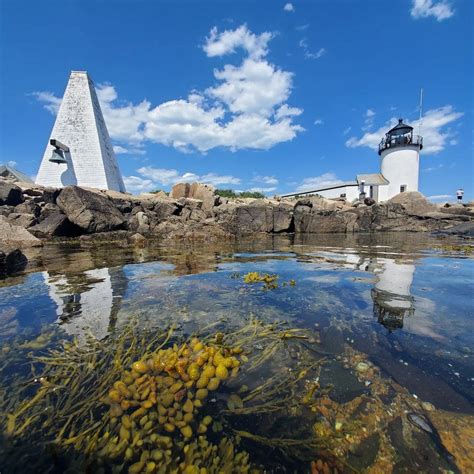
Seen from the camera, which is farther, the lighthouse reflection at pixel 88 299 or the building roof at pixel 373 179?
the building roof at pixel 373 179

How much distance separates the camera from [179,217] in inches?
752

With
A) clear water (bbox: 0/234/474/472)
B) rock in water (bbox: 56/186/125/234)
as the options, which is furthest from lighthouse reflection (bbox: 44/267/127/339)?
rock in water (bbox: 56/186/125/234)

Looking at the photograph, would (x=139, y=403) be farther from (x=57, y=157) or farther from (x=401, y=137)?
(x=401, y=137)

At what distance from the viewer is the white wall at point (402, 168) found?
4069 centimetres

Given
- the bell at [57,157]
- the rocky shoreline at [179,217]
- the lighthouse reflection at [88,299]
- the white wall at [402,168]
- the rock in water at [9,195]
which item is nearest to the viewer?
the lighthouse reflection at [88,299]

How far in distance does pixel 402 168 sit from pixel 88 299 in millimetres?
48388

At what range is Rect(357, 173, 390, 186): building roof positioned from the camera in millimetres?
42906

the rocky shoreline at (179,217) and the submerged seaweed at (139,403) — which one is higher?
the rocky shoreline at (179,217)

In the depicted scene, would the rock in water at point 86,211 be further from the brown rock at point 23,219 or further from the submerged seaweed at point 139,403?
the submerged seaweed at point 139,403

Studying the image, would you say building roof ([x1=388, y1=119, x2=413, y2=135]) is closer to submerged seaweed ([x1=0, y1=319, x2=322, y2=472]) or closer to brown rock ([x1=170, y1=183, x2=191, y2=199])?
brown rock ([x1=170, y1=183, x2=191, y2=199])

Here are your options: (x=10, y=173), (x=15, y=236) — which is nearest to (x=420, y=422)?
(x=15, y=236)

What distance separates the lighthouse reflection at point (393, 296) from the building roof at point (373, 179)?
42.7m

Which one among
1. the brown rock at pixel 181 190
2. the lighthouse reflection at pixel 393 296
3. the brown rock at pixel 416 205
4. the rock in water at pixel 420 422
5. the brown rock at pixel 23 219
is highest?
the brown rock at pixel 181 190

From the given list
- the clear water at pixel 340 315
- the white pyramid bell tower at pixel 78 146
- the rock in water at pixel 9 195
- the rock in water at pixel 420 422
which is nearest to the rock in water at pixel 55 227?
the rock in water at pixel 9 195
